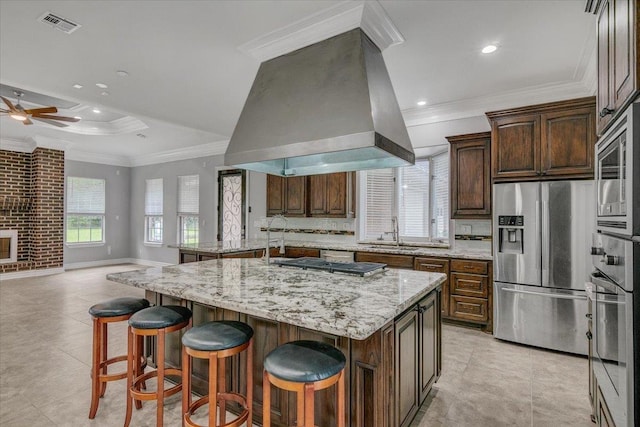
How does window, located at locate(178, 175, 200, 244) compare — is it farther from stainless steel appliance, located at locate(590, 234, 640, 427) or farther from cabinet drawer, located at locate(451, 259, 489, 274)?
stainless steel appliance, located at locate(590, 234, 640, 427)

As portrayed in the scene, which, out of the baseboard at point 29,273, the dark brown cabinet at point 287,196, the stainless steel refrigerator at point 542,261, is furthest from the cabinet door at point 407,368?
the baseboard at point 29,273

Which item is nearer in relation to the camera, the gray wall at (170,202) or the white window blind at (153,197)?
the gray wall at (170,202)

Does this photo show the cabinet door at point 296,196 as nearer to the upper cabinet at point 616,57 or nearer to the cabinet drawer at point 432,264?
the cabinet drawer at point 432,264

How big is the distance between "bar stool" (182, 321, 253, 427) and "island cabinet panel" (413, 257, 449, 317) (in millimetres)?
2793

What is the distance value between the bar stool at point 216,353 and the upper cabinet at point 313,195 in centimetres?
343

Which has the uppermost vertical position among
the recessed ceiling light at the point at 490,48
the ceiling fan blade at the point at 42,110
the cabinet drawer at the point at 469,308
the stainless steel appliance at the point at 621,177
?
the recessed ceiling light at the point at 490,48

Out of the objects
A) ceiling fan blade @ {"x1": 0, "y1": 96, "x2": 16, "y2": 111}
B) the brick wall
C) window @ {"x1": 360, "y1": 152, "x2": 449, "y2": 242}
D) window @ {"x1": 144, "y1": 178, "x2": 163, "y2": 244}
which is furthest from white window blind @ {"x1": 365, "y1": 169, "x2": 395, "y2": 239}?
the brick wall

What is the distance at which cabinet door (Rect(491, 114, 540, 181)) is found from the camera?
3.52m

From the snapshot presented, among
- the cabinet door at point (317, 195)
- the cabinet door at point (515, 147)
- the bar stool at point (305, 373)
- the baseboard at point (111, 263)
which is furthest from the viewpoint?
the baseboard at point (111, 263)

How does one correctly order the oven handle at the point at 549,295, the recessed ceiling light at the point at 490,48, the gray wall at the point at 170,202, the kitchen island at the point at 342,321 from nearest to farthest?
1. the kitchen island at the point at 342,321
2. the recessed ceiling light at the point at 490,48
3. the oven handle at the point at 549,295
4. the gray wall at the point at 170,202

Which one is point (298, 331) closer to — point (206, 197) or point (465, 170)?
point (465, 170)

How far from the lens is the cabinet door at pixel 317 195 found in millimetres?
5305

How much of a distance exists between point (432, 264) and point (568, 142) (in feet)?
6.35

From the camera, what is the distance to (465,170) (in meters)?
4.16
